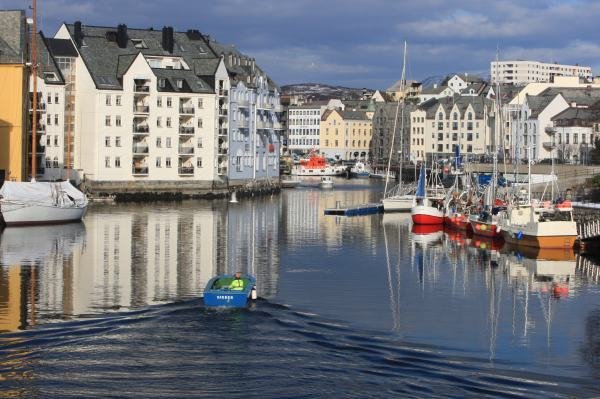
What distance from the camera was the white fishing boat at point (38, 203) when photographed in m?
71.9

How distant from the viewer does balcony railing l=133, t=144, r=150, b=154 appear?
107375 millimetres

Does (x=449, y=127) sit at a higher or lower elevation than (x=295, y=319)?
higher

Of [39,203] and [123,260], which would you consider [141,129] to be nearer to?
[39,203]

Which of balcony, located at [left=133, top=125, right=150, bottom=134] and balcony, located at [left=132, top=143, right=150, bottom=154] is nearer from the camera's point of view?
balcony, located at [left=132, top=143, right=150, bottom=154]

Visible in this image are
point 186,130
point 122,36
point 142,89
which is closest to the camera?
point 142,89

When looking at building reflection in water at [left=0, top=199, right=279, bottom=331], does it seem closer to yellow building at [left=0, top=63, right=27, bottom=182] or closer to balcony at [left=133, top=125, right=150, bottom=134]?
yellow building at [left=0, top=63, right=27, bottom=182]

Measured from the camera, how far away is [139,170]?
107188mm

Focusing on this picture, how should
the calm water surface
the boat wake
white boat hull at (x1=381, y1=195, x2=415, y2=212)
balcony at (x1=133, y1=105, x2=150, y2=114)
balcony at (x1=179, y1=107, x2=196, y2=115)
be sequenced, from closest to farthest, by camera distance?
1. the boat wake
2. the calm water surface
3. white boat hull at (x1=381, y1=195, x2=415, y2=212)
4. balcony at (x1=133, y1=105, x2=150, y2=114)
5. balcony at (x1=179, y1=107, x2=196, y2=115)

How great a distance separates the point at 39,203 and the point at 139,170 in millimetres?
34064

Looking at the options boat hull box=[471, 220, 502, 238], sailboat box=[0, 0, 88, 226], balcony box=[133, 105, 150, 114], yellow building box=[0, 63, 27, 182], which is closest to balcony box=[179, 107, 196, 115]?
balcony box=[133, 105, 150, 114]

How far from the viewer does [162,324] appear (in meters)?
36.3

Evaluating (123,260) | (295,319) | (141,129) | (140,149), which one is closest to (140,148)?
(140,149)

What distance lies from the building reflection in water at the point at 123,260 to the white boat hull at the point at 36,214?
918 millimetres

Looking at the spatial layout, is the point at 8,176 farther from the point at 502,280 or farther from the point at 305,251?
the point at 502,280
